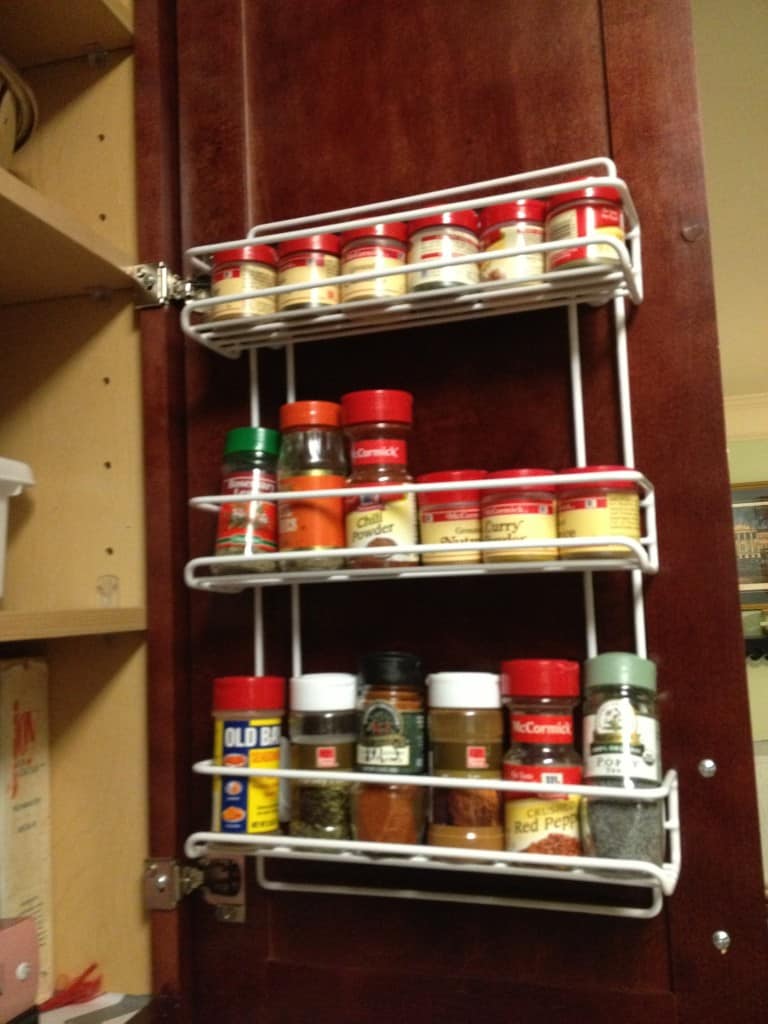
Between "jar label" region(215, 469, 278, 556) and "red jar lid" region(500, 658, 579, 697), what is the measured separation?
28 centimetres

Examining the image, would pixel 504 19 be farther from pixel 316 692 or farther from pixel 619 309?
pixel 316 692

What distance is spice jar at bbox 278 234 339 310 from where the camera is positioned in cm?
82

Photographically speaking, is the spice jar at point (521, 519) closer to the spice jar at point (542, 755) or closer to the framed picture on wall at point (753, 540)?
the spice jar at point (542, 755)

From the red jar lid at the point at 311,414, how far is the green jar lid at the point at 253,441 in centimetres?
3

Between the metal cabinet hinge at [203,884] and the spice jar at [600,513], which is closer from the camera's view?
the spice jar at [600,513]

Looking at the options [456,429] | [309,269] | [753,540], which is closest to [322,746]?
[456,429]

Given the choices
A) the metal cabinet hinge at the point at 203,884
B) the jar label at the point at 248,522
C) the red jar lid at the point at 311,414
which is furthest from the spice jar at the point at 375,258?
the metal cabinet hinge at the point at 203,884

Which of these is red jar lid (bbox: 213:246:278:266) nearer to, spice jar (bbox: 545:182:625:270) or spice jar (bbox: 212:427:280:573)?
spice jar (bbox: 212:427:280:573)

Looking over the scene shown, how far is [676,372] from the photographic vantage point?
0.82 m

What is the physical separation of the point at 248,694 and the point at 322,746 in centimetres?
9

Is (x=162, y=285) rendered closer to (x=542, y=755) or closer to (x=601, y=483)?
(x=601, y=483)

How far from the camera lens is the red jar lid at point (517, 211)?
78cm

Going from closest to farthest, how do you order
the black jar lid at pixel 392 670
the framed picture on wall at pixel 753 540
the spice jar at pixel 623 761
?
the spice jar at pixel 623 761
the black jar lid at pixel 392 670
the framed picture on wall at pixel 753 540

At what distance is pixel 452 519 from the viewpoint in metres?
0.77
